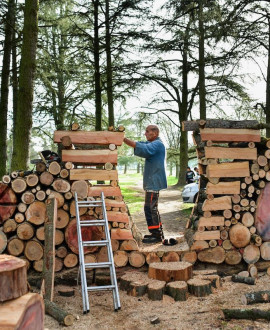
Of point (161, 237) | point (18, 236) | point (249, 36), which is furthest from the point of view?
point (249, 36)

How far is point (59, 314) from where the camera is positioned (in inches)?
179

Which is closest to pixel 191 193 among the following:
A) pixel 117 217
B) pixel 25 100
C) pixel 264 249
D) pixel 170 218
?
pixel 170 218

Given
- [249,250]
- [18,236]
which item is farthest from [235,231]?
[18,236]

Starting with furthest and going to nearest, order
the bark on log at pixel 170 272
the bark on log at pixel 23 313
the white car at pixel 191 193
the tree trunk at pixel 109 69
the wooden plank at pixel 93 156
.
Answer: the tree trunk at pixel 109 69 → the white car at pixel 191 193 → the wooden plank at pixel 93 156 → the bark on log at pixel 170 272 → the bark on log at pixel 23 313

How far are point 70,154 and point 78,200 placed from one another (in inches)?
29.7

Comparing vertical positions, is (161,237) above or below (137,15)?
below

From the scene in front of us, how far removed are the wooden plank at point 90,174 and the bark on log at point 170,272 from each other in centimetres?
159

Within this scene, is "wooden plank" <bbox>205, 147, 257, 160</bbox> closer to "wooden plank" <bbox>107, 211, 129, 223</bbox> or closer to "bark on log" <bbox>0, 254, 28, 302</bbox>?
"wooden plank" <bbox>107, 211, 129, 223</bbox>

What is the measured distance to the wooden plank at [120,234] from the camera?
605 centimetres

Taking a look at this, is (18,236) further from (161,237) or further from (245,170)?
(245,170)

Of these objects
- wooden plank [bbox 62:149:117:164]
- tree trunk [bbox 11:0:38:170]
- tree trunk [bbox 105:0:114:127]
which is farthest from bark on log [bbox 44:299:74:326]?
tree trunk [bbox 105:0:114:127]

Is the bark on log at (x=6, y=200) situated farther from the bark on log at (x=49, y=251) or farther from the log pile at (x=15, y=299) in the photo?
the log pile at (x=15, y=299)

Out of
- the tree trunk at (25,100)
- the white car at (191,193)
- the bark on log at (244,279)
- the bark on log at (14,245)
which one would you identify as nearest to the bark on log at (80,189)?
the bark on log at (14,245)

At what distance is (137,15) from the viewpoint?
1512cm
